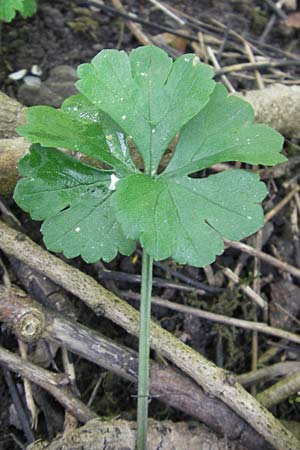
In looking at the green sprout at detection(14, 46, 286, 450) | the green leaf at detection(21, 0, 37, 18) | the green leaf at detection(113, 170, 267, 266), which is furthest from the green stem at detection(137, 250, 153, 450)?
the green leaf at detection(21, 0, 37, 18)

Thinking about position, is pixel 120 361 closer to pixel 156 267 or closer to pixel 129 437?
pixel 129 437

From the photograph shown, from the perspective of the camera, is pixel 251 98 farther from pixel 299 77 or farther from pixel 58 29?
pixel 58 29

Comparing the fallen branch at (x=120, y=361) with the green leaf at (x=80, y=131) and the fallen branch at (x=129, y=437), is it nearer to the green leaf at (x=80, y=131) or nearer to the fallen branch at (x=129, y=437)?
the fallen branch at (x=129, y=437)

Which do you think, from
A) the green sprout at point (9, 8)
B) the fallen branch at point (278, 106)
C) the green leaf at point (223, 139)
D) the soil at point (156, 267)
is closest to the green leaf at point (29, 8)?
the soil at point (156, 267)

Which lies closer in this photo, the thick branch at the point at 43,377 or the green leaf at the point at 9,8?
the thick branch at the point at 43,377

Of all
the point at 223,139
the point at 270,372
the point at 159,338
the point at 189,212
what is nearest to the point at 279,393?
the point at 270,372

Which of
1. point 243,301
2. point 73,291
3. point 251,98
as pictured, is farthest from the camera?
point 251,98

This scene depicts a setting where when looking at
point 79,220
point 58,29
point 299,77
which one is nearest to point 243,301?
point 79,220
